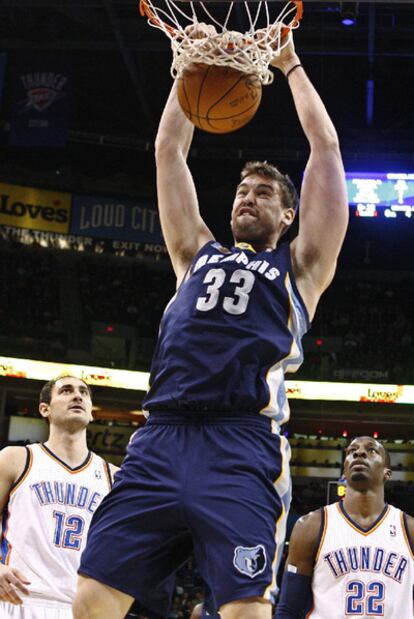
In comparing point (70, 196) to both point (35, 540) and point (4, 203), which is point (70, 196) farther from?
point (35, 540)

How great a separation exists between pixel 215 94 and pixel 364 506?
2967 mm

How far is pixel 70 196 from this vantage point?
2250cm

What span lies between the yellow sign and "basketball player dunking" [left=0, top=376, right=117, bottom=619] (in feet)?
56.5

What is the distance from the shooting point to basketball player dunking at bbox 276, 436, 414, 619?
504 centimetres

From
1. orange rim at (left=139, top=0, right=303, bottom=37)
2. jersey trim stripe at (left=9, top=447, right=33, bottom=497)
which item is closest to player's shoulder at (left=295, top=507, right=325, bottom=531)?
jersey trim stripe at (left=9, top=447, right=33, bottom=497)

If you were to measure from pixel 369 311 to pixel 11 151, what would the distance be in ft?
31.4

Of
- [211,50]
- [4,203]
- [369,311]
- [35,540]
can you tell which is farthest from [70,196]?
[211,50]

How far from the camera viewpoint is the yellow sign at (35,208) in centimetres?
2242

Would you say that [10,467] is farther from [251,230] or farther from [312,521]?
[251,230]

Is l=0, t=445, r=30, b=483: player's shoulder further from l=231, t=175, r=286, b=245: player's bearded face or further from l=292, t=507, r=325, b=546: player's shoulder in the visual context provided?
l=231, t=175, r=286, b=245: player's bearded face

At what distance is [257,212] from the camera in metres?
3.35

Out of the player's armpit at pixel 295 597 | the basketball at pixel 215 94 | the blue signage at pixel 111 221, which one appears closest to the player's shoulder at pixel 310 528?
the player's armpit at pixel 295 597

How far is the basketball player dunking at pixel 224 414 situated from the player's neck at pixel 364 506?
2.53 m

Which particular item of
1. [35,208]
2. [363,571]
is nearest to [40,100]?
[35,208]
